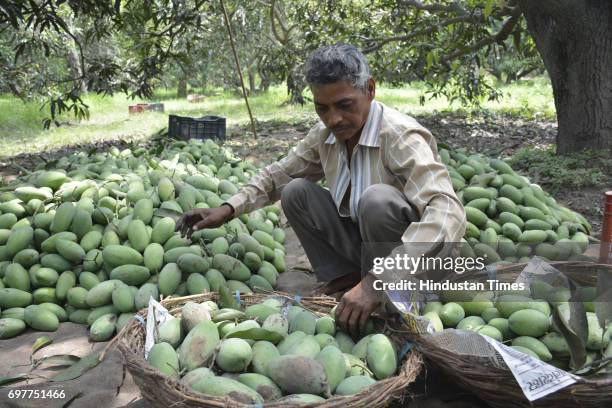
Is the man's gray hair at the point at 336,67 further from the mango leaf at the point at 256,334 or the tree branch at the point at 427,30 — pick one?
the tree branch at the point at 427,30

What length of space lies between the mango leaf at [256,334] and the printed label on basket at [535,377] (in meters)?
0.65

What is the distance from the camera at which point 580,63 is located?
4.55 meters

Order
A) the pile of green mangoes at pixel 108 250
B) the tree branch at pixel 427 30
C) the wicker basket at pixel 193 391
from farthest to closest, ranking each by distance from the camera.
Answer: the tree branch at pixel 427 30
the pile of green mangoes at pixel 108 250
the wicker basket at pixel 193 391

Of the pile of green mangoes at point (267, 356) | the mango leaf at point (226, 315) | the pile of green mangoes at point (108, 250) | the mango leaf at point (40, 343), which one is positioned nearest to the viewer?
the pile of green mangoes at point (267, 356)

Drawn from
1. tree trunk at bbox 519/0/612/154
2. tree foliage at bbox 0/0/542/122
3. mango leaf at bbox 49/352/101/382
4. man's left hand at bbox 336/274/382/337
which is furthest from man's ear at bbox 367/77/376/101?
tree trunk at bbox 519/0/612/154

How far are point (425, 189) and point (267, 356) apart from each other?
73 centimetres

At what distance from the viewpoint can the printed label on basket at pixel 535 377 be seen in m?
1.39

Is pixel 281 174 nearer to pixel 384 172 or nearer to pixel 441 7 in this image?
pixel 384 172

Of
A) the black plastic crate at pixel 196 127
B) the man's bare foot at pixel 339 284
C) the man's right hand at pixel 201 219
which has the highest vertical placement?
the black plastic crate at pixel 196 127

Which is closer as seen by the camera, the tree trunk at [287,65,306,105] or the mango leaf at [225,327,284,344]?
the mango leaf at [225,327,284,344]

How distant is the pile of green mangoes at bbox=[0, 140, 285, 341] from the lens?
91.6 inches

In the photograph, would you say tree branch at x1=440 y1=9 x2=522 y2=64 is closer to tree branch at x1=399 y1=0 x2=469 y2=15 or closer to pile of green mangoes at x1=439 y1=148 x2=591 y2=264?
tree branch at x1=399 y1=0 x2=469 y2=15

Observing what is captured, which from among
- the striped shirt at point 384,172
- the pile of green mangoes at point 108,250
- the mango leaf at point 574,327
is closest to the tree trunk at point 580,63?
the pile of green mangoes at point 108,250

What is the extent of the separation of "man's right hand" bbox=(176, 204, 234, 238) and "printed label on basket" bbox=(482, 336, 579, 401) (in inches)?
46.5
